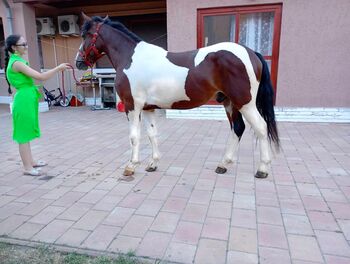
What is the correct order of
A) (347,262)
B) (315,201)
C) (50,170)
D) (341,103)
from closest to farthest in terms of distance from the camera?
(347,262)
(315,201)
(50,170)
(341,103)

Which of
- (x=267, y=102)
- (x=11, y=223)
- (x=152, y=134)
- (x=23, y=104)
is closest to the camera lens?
(x=11, y=223)

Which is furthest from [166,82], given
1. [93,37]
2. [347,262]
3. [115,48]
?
[347,262]

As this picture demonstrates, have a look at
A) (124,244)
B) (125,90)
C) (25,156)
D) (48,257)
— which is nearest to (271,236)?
(124,244)

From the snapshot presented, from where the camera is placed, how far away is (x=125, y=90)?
2.97 meters

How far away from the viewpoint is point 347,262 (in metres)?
1.71

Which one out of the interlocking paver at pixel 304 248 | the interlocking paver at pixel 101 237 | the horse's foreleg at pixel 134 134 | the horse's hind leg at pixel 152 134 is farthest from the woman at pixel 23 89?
the interlocking paver at pixel 304 248

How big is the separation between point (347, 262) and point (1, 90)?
1136 cm

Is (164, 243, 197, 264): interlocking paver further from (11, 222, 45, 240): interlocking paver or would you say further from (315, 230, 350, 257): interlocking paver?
(11, 222, 45, 240): interlocking paver

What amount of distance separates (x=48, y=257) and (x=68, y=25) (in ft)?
26.9

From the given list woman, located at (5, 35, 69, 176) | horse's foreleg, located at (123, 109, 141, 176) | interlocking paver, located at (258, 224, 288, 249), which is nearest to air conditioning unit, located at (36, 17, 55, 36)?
woman, located at (5, 35, 69, 176)

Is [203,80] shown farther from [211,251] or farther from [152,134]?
[211,251]

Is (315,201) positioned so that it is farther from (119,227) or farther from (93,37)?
(93,37)

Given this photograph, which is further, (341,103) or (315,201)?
(341,103)

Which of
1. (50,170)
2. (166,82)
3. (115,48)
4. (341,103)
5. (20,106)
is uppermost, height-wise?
(115,48)
